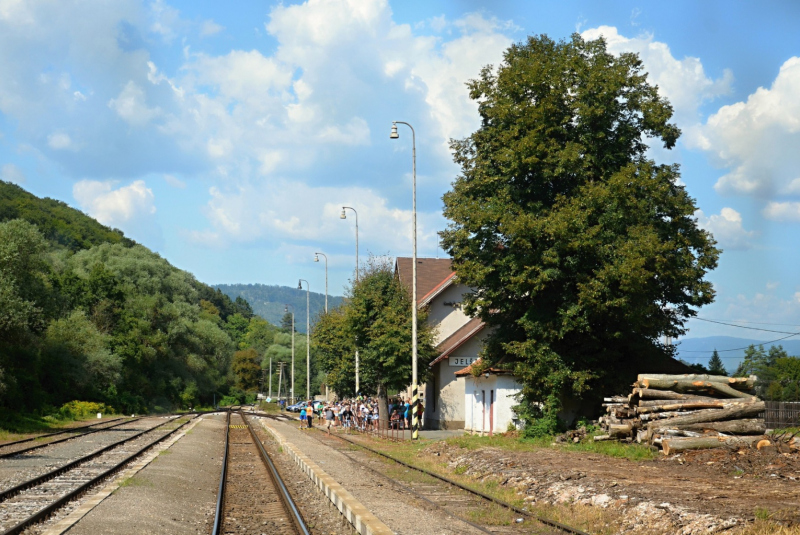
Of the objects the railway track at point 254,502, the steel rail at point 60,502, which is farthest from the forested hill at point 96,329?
the steel rail at point 60,502

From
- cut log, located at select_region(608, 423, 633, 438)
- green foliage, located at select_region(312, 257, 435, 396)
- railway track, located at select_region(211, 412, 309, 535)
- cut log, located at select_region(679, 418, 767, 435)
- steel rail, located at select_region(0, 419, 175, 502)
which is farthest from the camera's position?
green foliage, located at select_region(312, 257, 435, 396)

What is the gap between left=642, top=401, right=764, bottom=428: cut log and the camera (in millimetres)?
21250

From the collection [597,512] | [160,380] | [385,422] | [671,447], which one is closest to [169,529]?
[597,512]

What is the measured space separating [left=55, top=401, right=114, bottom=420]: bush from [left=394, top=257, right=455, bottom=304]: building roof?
22.3m

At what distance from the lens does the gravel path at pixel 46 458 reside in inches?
706

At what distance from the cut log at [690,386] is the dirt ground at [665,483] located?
2.71 m

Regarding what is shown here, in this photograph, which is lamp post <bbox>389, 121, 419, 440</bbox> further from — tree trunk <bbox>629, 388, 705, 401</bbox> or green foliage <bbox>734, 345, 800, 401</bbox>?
green foliage <bbox>734, 345, 800, 401</bbox>

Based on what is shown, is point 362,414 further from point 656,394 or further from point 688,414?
point 688,414

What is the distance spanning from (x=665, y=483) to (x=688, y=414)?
704 cm

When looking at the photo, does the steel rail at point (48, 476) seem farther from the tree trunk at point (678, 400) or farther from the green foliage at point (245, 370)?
the green foliage at point (245, 370)

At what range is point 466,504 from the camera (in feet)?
49.9

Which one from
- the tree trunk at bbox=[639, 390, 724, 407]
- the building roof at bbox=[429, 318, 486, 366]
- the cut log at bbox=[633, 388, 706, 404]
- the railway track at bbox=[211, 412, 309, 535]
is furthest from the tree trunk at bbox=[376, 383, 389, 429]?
the tree trunk at bbox=[639, 390, 724, 407]

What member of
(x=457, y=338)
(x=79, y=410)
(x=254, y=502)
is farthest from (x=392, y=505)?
(x=79, y=410)

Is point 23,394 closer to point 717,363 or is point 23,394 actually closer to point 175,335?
point 175,335
